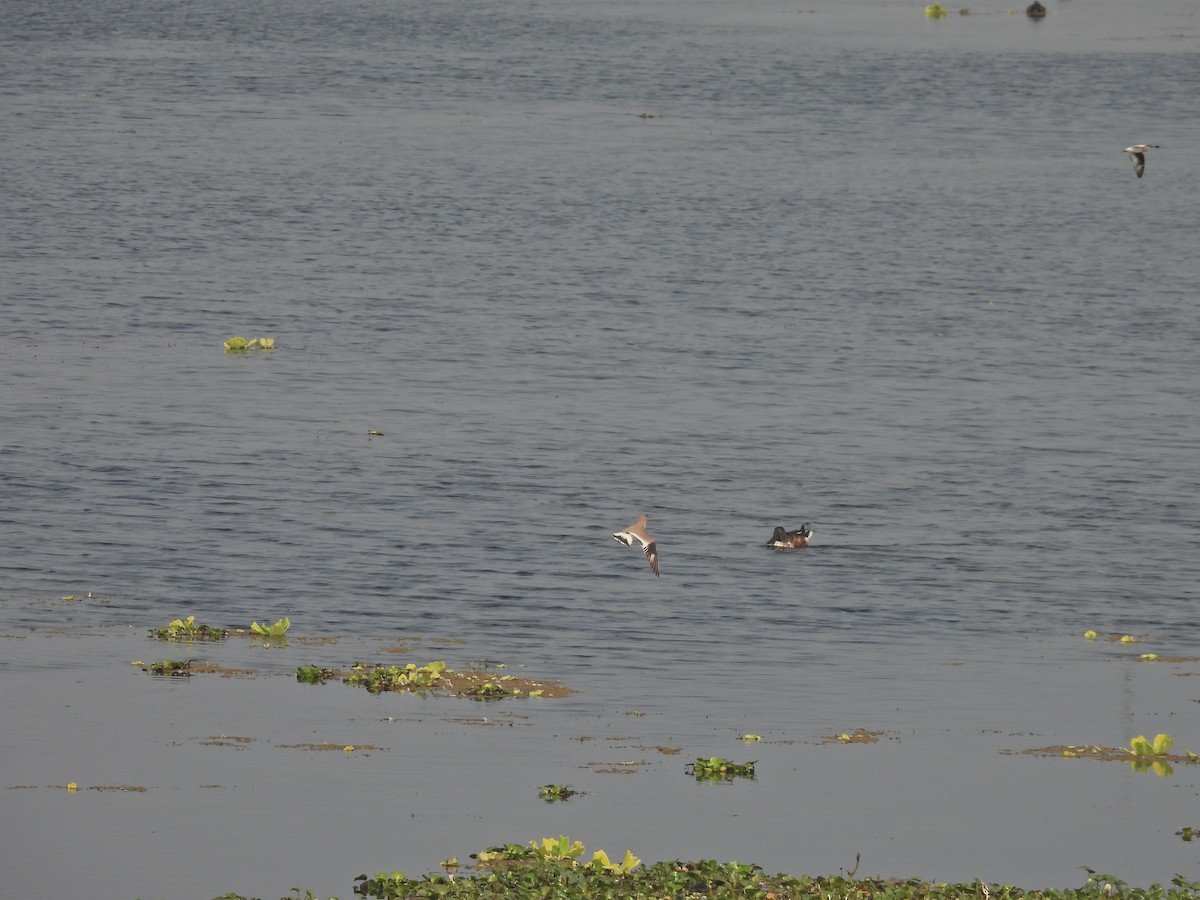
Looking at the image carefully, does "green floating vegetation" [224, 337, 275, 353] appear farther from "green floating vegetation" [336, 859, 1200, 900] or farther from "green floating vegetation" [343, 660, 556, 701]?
"green floating vegetation" [336, 859, 1200, 900]

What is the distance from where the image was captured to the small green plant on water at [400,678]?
2269 centimetres

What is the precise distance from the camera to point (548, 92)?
8888 centimetres

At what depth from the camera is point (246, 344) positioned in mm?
43094

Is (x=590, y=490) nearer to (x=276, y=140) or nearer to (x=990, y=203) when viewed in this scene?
(x=990, y=203)

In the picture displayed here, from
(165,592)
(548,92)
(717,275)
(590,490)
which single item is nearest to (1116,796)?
(165,592)

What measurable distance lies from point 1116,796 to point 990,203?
1851 inches

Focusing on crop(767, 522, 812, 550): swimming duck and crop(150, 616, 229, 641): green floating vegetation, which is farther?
crop(767, 522, 812, 550): swimming duck

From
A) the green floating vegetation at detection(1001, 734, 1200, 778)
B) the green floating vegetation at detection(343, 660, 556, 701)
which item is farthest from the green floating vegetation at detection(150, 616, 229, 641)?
the green floating vegetation at detection(1001, 734, 1200, 778)

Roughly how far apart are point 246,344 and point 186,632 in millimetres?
19081

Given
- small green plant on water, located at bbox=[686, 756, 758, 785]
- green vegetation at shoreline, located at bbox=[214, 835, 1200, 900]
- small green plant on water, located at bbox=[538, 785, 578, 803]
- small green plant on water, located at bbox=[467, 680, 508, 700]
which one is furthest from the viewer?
small green plant on water, located at bbox=[467, 680, 508, 700]

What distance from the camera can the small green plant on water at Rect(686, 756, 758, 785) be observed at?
19875 mm

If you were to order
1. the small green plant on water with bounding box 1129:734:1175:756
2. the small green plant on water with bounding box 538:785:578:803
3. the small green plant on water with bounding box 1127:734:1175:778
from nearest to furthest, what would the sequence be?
the small green plant on water with bounding box 538:785:578:803 → the small green plant on water with bounding box 1127:734:1175:778 → the small green plant on water with bounding box 1129:734:1175:756

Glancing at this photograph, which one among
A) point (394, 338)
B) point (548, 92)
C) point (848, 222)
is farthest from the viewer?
point (548, 92)

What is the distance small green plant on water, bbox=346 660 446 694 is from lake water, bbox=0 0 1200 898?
27.7 inches
